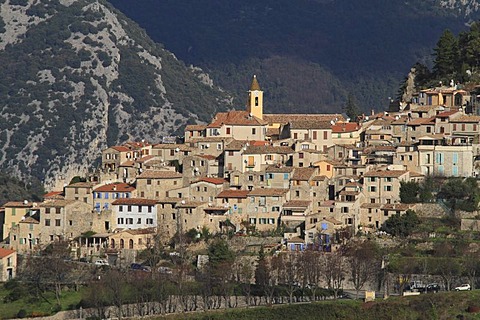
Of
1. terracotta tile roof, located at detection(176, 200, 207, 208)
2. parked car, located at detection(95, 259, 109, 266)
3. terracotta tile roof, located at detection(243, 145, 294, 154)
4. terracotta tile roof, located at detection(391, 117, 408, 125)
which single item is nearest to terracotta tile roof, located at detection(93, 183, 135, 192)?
terracotta tile roof, located at detection(176, 200, 207, 208)

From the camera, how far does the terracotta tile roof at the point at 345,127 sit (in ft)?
357

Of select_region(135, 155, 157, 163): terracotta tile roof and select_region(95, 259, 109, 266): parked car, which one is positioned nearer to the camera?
select_region(95, 259, 109, 266): parked car

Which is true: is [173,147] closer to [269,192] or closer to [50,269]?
[269,192]

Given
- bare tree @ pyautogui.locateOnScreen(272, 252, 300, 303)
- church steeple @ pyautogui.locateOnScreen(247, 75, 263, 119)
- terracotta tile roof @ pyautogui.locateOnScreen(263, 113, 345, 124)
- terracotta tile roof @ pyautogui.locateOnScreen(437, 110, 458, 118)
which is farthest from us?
church steeple @ pyautogui.locateOnScreen(247, 75, 263, 119)

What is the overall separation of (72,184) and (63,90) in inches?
2585

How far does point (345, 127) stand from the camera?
10956 centimetres

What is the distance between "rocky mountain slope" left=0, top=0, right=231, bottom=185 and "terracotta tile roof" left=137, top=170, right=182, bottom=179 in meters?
51.7

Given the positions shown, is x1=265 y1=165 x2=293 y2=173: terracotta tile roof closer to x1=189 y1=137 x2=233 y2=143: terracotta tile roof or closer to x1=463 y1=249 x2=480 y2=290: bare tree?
x1=189 y1=137 x2=233 y2=143: terracotta tile roof

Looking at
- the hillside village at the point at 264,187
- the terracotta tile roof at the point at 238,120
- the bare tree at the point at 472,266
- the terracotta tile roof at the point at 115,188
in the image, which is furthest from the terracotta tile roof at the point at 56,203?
the bare tree at the point at 472,266

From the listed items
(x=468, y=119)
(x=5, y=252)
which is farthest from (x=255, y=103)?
(x=5, y=252)

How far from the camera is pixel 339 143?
107812 mm

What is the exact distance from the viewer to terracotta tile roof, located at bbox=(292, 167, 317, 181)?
326 ft

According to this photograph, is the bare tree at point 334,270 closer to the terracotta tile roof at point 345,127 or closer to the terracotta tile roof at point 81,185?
the terracotta tile roof at point 345,127

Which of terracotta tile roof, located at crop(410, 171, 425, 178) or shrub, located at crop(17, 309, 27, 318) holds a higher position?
terracotta tile roof, located at crop(410, 171, 425, 178)
